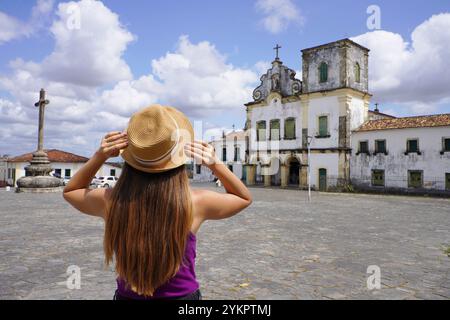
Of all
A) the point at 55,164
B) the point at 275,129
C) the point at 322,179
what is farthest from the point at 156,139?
the point at 55,164

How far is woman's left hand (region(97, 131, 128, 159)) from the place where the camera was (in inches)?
69.9

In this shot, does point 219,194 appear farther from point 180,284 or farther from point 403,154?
point 403,154

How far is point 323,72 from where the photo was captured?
27.4 metres

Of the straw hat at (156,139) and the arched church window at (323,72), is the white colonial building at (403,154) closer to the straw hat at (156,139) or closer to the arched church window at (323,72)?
the arched church window at (323,72)

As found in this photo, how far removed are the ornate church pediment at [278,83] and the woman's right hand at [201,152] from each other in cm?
2881

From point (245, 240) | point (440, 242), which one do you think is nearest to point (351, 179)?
point (440, 242)

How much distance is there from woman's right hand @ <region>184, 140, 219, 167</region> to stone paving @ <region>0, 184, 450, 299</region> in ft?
9.42

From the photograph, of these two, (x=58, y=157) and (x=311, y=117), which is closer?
(x=311, y=117)

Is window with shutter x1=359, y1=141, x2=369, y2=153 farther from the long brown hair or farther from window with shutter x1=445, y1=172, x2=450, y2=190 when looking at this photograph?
the long brown hair

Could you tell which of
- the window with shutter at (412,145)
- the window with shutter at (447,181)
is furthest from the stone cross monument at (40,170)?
the window with shutter at (447,181)

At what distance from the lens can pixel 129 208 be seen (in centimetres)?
173

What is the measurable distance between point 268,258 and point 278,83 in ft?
88.5
